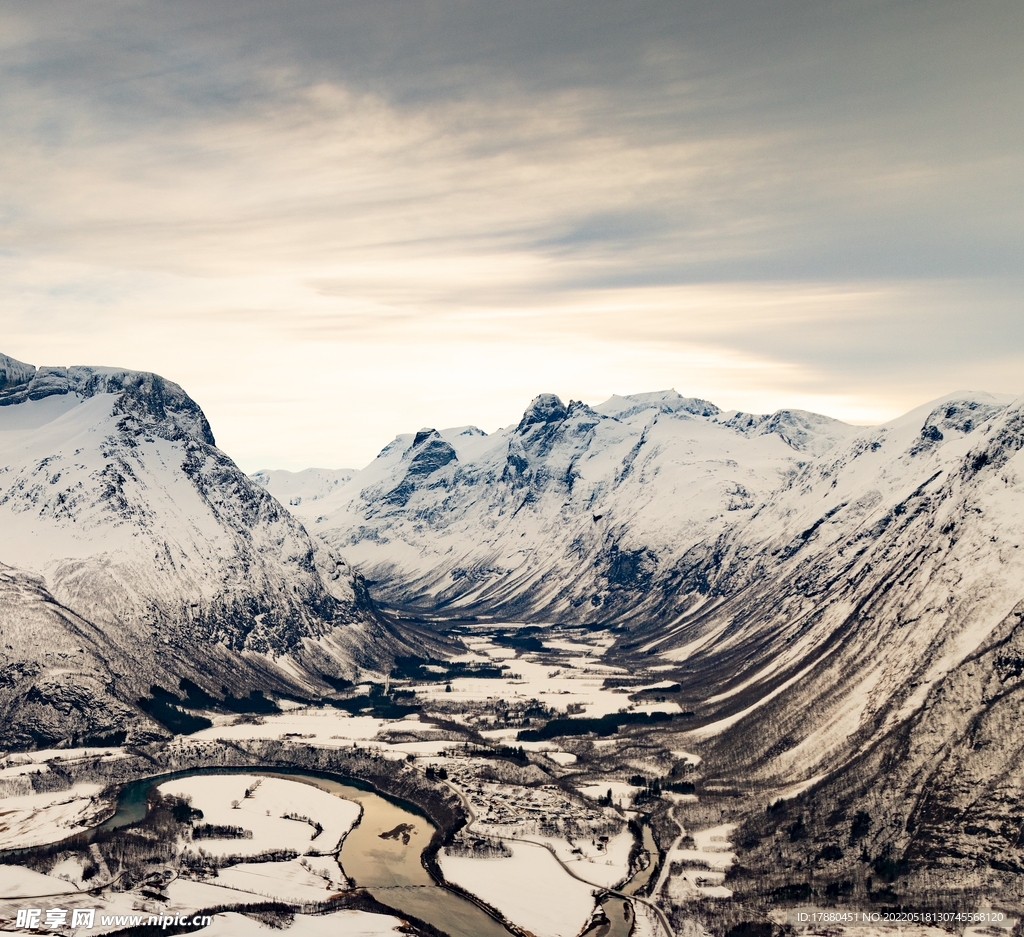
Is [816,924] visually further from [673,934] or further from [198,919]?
[198,919]

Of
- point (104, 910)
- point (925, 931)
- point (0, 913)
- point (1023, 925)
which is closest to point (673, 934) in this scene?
point (925, 931)

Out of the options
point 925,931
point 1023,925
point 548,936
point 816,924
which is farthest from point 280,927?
point 1023,925

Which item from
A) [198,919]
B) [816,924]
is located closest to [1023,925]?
[816,924]

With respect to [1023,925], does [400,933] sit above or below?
below

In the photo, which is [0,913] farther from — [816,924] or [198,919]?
[816,924]

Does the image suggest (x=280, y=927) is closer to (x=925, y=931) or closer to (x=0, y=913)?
Answer: (x=0, y=913)

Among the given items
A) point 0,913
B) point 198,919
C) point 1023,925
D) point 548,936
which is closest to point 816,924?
point 1023,925

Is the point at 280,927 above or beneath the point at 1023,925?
beneath

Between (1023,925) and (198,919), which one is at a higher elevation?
(1023,925)
